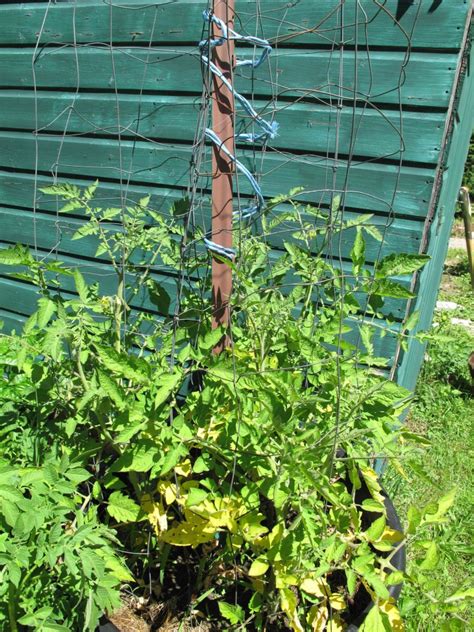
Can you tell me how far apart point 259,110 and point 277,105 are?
86 mm

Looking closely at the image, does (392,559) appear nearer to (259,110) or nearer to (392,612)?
(392,612)

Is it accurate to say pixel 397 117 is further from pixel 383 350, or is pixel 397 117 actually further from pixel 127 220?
pixel 127 220

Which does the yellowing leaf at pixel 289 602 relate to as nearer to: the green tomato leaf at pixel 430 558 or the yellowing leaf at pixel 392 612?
the yellowing leaf at pixel 392 612

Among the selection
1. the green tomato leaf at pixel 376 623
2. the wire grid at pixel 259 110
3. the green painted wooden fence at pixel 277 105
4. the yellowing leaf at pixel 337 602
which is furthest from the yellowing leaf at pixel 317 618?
the wire grid at pixel 259 110

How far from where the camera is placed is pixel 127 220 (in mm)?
2160

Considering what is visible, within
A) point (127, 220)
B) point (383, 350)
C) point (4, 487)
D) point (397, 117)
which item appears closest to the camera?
point (4, 487)

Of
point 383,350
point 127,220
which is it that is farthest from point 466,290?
point 127,220

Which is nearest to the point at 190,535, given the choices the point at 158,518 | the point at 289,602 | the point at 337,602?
the point at 158,518

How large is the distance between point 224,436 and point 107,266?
1965 millimetres

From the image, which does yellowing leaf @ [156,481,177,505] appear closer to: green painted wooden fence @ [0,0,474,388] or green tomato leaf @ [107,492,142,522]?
green tomato leaf @ [107,492,142,522]

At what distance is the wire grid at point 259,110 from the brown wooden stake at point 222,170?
1.07ft

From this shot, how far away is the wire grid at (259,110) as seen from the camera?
2494 millimetres

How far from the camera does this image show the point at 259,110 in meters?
2.78

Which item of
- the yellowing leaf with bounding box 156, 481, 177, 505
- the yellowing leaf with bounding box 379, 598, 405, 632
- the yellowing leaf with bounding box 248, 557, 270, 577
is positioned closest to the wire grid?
the yellowing leaf with bounding box 156, 481, 177, 505
